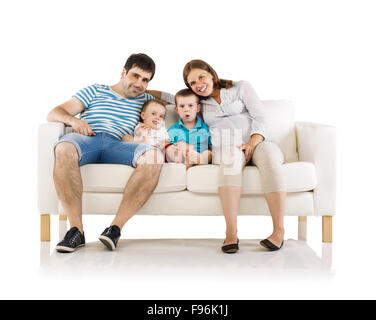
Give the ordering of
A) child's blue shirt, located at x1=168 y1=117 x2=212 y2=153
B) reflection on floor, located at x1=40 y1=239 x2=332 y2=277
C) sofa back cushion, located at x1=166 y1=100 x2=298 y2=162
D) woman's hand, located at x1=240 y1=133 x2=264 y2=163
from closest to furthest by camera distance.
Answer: reflection on floor, located at x1=40 y1=239 x2=332 y2=277 < woman's hand, located at x1=240 y1=133 x2=264 y2=163 < child's blue shirt, located at x1=168 y1=117 x2=212 y2=153 < sofa back cushion, located at x1=166 y1=100 x2=298 y2=162

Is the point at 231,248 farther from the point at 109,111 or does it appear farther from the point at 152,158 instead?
the point at 109,111

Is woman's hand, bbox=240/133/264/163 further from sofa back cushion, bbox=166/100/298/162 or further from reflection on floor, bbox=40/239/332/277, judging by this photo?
reflection on floor, bbox=40/239/332/277

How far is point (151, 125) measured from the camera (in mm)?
3570

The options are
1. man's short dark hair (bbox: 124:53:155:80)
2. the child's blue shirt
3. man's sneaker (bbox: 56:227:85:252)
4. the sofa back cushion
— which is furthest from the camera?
the sofa back cushion

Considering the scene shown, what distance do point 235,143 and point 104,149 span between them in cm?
82

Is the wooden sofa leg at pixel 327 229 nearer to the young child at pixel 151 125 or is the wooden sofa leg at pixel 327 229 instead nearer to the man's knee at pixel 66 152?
the young child at pixel 151 125

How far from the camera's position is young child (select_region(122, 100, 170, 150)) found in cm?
352

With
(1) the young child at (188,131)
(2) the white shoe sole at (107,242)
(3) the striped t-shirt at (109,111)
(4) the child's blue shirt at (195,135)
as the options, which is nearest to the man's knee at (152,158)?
(1) the young child at (188,131)

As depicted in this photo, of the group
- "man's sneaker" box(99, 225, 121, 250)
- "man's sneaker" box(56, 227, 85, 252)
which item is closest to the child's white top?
"man's sneaker" box(99, 225, 121, 250)

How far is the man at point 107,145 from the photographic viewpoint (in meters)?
3.13

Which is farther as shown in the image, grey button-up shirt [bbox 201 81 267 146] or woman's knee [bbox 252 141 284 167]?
grey button-up shirt [bbox 201 81 267 146]

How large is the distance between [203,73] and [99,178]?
3.15 feet

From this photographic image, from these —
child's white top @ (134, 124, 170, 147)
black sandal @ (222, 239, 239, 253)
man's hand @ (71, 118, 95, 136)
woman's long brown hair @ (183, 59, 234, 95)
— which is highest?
woman's long brown hair @ (183, 59, 234, 95)

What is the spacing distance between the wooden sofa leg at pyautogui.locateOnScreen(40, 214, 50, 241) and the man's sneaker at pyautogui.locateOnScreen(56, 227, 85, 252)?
0.80ft
